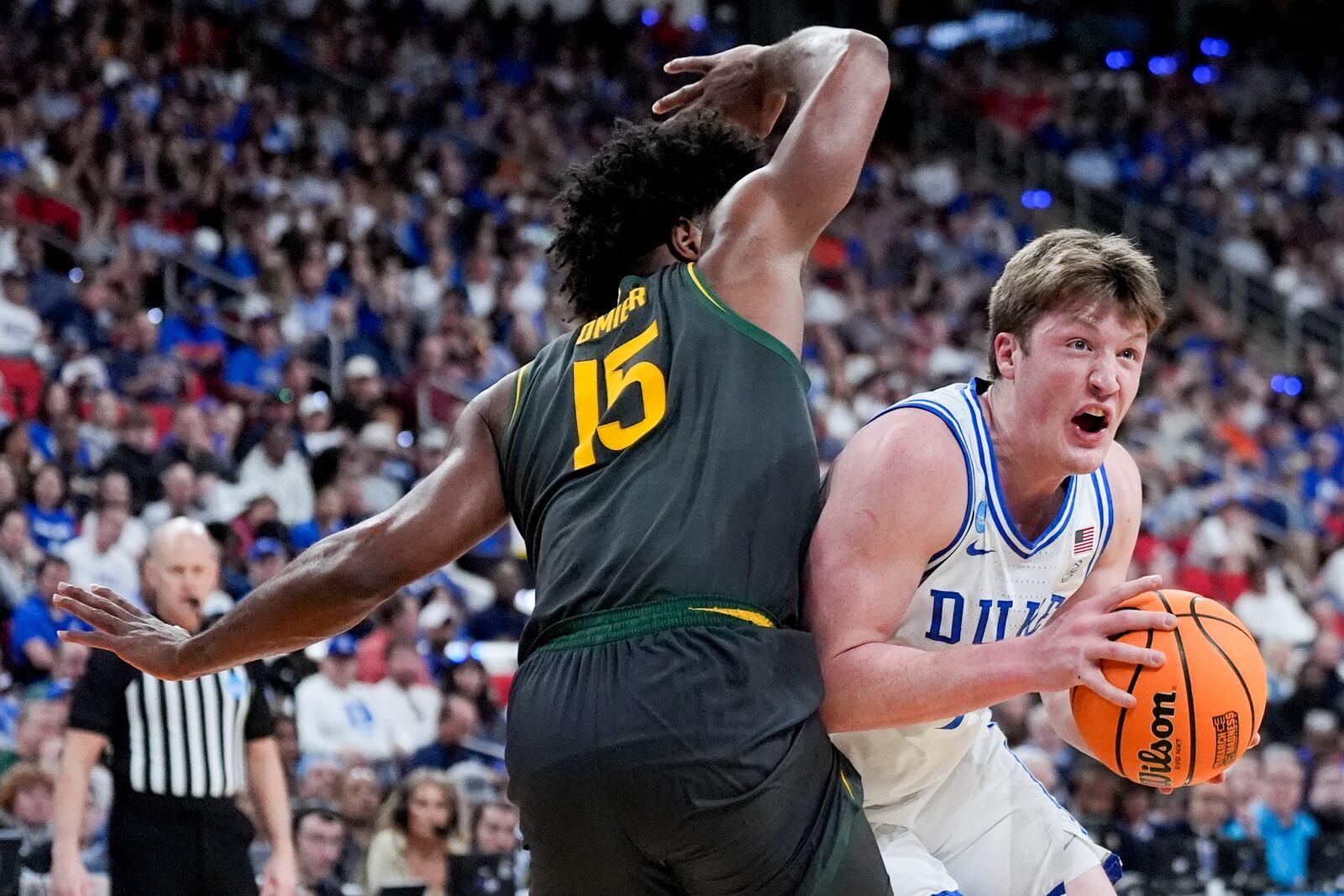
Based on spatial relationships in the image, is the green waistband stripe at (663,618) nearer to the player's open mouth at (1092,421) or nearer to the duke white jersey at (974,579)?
the duke white jersey at (974,579)

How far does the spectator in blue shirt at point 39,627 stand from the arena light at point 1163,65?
1697 centimetres

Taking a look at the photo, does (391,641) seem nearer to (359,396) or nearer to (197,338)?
(359,396)

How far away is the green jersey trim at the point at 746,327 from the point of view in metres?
2.96

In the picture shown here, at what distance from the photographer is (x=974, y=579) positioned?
130 inches

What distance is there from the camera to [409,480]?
9.77 m

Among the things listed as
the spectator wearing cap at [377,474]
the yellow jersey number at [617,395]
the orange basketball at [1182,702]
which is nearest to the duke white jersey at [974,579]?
the orange basketball at [1182,702]

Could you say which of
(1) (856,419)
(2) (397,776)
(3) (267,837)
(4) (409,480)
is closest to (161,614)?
(3) (267,837)

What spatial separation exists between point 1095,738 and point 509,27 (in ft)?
50.3

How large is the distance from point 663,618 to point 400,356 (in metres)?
8.51

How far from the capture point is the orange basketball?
9.40 feet

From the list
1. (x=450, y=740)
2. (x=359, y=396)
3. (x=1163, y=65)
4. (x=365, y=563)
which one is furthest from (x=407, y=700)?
(x=1163, y=65)

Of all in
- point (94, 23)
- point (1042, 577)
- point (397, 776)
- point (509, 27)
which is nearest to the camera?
point (1042, 577)

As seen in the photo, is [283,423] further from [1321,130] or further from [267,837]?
[1321,130]

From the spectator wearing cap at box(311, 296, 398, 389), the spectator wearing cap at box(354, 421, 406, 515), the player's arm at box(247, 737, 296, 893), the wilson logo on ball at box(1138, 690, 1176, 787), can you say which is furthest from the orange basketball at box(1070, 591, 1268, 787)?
the spectator wearing cap at box(311, 296, 398, 389)
